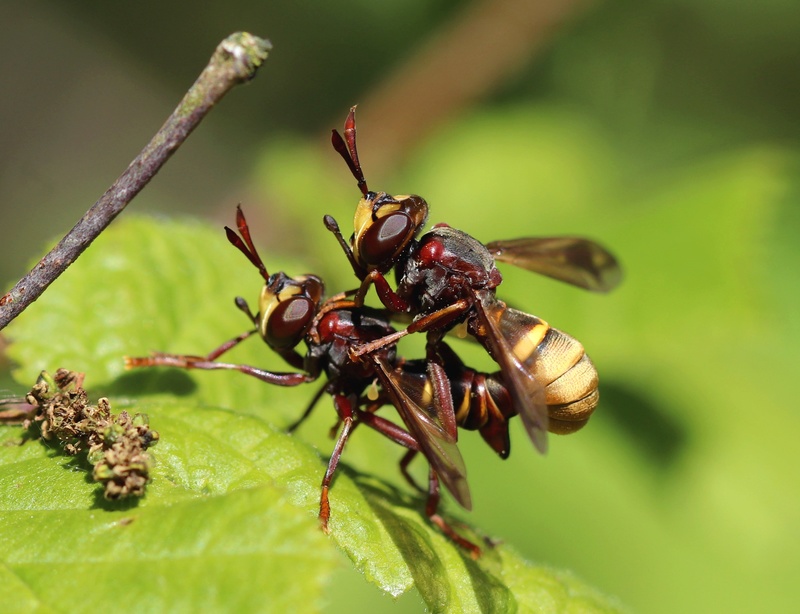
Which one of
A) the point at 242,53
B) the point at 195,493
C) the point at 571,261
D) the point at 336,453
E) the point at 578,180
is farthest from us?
the point at 578,180

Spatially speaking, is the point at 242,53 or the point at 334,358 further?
the point at 334,358

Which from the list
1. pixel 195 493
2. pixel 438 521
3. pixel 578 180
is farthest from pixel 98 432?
pixel 578 180

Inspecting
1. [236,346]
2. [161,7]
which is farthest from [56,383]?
[161,7]

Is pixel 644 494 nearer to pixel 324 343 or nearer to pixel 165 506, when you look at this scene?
pixel 324 343

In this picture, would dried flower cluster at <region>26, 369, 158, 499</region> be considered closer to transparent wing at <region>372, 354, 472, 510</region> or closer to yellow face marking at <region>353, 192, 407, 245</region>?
transparent wing at <region>372, 354, 472, 510</region>

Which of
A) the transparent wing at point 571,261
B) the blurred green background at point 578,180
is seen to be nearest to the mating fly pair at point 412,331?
the transparent wing at point 571,261

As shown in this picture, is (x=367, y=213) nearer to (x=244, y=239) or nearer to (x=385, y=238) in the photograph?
(x=385, y=238)
